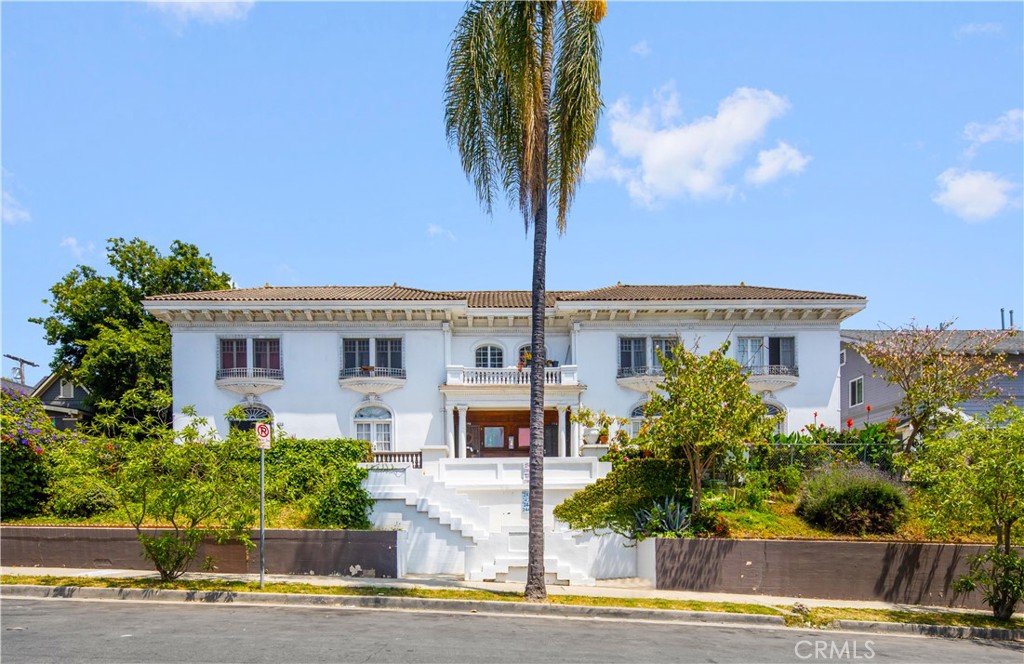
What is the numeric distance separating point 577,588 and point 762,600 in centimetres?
396

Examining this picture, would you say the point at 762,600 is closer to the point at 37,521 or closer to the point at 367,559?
the point at 367,559

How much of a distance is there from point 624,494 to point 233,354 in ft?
54.8

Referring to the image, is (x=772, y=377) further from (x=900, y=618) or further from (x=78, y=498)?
(x=78, y=498)

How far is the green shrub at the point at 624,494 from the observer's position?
21875 millimetres

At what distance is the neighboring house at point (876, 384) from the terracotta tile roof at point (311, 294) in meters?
17.7

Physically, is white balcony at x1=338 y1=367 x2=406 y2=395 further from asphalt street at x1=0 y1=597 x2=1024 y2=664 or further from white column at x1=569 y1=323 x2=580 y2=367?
asphalt street at x1=0 y1=597 x2=1024 y2=664

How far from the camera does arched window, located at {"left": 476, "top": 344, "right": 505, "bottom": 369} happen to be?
33344mm

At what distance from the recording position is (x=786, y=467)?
77.5 feet

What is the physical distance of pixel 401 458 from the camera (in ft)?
82.0

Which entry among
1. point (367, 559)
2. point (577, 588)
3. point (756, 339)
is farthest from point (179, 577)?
point (756, 339)

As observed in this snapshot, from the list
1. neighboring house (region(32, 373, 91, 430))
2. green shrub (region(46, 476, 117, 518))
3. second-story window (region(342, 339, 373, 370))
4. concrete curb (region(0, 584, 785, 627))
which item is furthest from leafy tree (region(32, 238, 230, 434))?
concrete curb (region(0, 584, 785, 627))

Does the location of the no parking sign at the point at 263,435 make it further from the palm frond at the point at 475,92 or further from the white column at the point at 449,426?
the white column at the point at 449,426

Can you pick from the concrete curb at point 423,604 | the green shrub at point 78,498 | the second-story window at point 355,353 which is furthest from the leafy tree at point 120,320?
the concrete curb at point 423,604

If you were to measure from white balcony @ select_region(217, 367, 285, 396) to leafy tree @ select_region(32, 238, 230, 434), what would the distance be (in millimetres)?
6331
